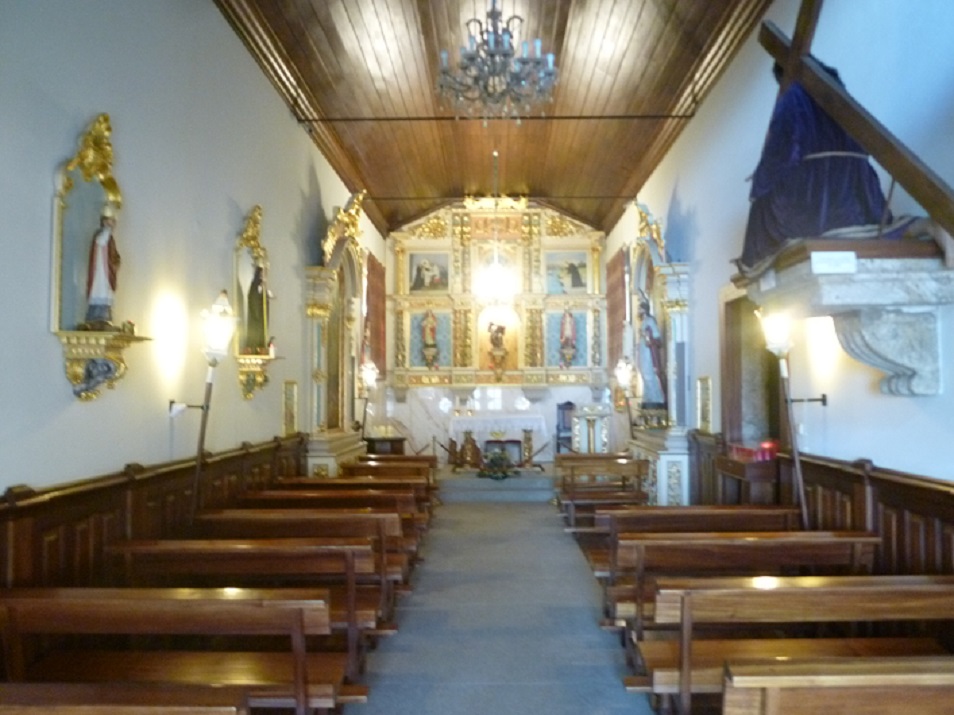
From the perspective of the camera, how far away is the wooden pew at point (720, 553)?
13.1 ft

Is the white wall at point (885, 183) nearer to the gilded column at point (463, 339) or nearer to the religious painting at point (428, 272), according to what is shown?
the gilded column at point (463, 339)

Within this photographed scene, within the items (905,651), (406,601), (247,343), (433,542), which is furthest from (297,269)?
(905,651)

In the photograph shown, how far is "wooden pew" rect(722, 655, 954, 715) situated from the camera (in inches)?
81.3

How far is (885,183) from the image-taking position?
171 inches

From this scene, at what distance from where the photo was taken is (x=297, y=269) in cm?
862

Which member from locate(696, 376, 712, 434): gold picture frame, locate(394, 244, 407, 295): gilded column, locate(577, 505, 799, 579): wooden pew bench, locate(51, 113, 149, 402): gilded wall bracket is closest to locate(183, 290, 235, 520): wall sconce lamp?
locate(51, 113, 149, 402): gilded wall bracket

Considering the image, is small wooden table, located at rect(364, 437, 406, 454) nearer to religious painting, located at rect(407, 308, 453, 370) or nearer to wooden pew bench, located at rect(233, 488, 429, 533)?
religious painting, located at rect(407, 308, 453, 370)

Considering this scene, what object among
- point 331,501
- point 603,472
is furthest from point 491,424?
point 331,501

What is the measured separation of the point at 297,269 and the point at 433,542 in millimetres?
3479

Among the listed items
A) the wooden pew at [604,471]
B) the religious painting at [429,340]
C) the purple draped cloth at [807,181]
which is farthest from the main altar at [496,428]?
the purple draped cloth at [807,181]

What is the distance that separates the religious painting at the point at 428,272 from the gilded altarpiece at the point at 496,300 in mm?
20

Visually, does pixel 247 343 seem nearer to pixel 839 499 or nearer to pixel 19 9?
pixel 19 9

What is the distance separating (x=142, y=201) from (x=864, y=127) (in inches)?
165

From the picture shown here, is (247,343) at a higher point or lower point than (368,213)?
lower
